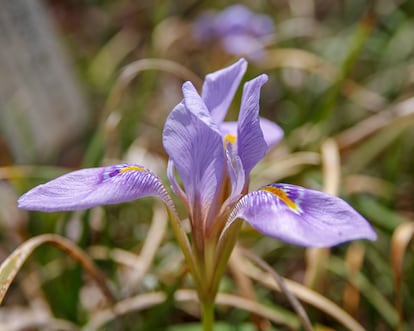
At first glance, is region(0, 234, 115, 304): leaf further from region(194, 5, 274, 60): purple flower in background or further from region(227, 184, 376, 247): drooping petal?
region(194, 5, 274, 60): purple flower in background

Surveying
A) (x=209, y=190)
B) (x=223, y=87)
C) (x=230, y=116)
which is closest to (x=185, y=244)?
(x=209, y=190)

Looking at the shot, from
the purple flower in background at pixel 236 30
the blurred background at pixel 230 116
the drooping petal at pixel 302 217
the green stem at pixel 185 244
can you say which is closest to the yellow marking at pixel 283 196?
the drooping petal at pixel 302 217

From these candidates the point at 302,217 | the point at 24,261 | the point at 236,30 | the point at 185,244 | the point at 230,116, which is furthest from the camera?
the point at 236,30

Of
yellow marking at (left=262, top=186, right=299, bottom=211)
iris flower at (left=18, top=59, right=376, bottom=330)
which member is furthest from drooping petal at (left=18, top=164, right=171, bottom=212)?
yellow marking at (left=262, top=186, right=299, bottom=211)

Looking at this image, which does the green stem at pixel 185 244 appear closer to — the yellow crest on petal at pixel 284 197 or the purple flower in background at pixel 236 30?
the yellow crest on petal at pixel 284 197

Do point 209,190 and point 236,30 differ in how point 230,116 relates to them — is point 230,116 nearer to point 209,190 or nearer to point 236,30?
point 236,30

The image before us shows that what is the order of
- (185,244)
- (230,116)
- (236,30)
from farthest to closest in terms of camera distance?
(236,30), (230,116), (185,244)

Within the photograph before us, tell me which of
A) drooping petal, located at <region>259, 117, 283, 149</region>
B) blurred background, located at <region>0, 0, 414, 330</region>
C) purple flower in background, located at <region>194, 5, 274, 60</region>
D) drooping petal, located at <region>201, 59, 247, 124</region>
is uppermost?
drooping petal, located at <region>201, 59, 247, 124</region>
